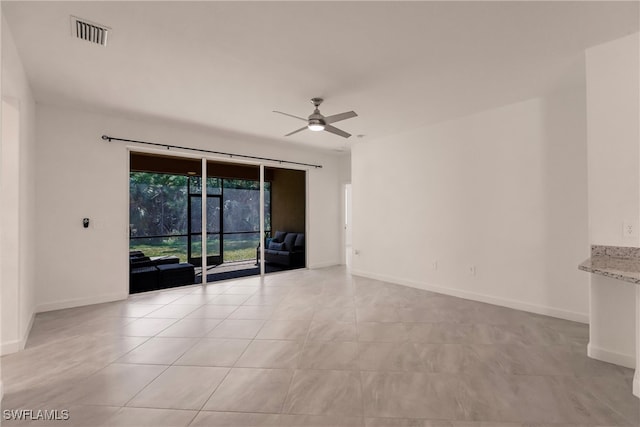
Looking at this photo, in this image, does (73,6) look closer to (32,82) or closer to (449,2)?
(32,82)

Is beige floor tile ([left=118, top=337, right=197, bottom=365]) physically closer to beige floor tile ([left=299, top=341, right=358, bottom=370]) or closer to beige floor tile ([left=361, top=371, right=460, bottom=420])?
beige floor tile ([left=299, top=341, right=358, bottom=370])

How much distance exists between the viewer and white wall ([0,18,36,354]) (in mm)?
2504

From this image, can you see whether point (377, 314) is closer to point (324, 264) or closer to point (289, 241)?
point (324, 264)

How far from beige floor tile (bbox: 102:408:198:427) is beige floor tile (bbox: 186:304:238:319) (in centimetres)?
167

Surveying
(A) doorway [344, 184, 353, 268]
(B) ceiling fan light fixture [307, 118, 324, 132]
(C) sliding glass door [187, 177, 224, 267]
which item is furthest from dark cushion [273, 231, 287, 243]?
(B) ceiling fan light fixture [307, 118, 324, 132]

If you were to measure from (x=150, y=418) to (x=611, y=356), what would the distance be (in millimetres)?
3583

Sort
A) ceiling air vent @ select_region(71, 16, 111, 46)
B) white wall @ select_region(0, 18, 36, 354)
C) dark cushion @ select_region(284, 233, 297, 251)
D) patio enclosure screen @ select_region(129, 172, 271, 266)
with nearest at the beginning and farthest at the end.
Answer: ceiling air vent @ select_region(71, 16, 111, 46) → white wall @ select_region(0, 18, 36, 354) → patio enclosure screen @ select_region(129, 172, 271, 266) → dark cushion @ select_region(284, 233, 297, 251)

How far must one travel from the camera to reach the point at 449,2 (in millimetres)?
1909

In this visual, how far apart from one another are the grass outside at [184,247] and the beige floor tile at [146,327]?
1.70 metres

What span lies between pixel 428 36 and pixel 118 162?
4502 mm

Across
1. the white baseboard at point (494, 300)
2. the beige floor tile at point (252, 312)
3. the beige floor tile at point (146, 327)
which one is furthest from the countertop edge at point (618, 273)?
the beige floor tile at point (146, 327)

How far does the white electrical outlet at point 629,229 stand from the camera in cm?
225

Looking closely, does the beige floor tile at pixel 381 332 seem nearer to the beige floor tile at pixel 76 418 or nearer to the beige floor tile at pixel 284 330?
the beige floor tile at pixel 284 330

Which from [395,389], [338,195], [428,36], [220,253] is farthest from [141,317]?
[338,195]
